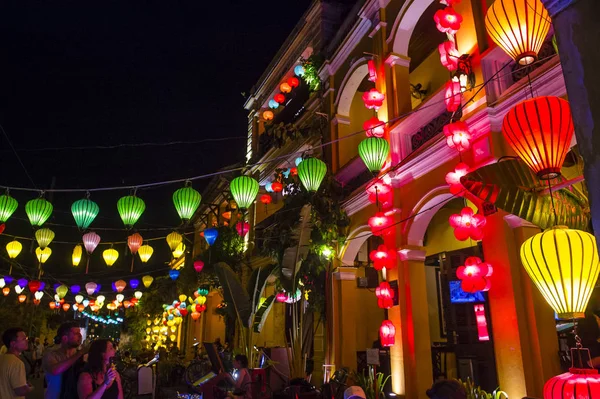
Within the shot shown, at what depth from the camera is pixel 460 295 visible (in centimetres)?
863

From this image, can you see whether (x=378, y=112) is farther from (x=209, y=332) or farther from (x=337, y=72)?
(x=209, y=332)

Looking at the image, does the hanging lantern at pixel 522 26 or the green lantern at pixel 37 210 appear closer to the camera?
the hanging lantern at pixel 522 26

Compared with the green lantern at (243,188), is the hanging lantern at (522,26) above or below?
above

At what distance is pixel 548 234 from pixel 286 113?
1293cm

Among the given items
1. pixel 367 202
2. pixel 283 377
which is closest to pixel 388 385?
pixel 283 377

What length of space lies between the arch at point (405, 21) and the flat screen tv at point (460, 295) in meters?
5.40

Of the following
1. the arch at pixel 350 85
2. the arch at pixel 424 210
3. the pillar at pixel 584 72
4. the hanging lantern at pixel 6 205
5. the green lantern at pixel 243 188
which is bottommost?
the pillar at pixel 584 72

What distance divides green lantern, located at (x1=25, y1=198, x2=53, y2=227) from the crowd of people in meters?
4.93

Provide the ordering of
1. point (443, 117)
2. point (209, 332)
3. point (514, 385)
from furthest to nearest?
point (209, 332)
point (443, 117)
point (514, 385)

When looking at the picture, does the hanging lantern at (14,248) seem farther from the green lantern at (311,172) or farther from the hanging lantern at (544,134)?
the hanging lantern at (544,134)

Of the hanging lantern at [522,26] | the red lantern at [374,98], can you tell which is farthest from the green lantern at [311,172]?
the hanging lantern at [522,26]

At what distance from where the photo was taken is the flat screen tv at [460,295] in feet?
26.8

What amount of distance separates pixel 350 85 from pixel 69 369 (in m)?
9.79

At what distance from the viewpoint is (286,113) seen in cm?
1578
